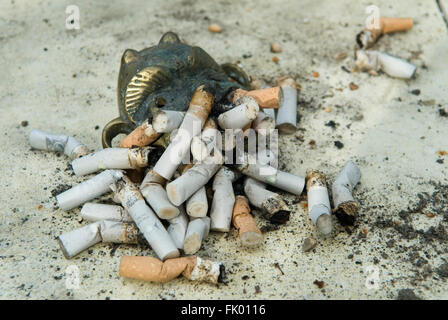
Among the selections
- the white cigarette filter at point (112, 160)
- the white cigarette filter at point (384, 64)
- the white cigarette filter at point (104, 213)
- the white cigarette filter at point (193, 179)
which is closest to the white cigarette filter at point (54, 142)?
the white cigarette filter at point (112, 160)

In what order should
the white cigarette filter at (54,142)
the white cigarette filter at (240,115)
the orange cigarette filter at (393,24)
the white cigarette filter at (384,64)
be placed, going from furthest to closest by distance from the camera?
the orange cigarette filter at (393,24) < the white cigarette filter at (384,64) < the white cigarette filter at (54,142) < the white cigarette filter at (240,115)

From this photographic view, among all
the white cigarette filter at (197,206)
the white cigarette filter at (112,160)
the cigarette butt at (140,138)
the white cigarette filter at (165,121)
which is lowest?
the white cigarette filter at (197,206)

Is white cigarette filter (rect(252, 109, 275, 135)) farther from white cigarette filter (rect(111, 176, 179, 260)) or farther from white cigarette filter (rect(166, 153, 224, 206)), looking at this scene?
white cigarette filter (rect(111, 176, 179, 260))

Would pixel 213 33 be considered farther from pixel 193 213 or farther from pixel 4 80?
pixel 193 213

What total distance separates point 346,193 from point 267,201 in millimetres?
441

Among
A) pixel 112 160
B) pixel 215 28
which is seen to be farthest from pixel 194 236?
pixel 215 28

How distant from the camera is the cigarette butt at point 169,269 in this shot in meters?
2.31

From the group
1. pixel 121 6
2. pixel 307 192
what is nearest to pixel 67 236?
pixel 307 192

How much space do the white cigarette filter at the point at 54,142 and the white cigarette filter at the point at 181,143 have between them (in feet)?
2.24

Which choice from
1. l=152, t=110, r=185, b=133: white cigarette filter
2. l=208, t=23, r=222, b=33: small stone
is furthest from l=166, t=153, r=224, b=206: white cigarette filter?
l=208, t=23, r=222, b=33: small stone

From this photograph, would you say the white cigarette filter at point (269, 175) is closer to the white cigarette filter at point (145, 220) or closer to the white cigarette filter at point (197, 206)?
the white cigarette filter at point (197, 206)

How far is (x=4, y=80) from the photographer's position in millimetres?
3850

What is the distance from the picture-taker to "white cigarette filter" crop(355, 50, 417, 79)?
3.69 meters
